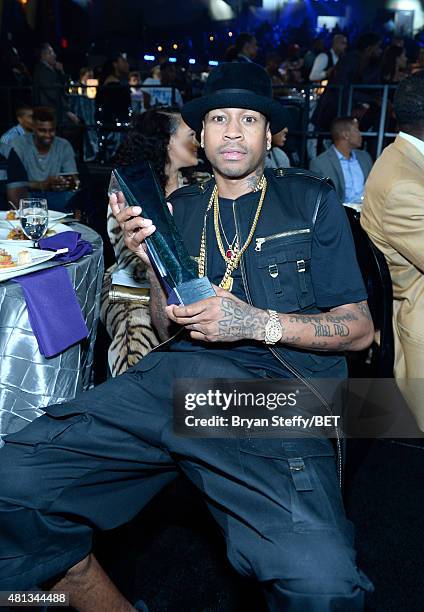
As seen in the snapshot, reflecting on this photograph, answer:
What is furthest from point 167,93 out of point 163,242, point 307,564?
point 307,564

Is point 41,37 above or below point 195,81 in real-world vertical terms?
above

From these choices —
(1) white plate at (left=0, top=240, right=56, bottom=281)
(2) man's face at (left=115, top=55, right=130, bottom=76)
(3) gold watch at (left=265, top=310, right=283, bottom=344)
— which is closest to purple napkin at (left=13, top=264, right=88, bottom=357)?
(1) white plate at (left=0, top=240, right=56, bottom=281)

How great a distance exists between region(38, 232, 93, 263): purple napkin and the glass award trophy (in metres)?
0.64

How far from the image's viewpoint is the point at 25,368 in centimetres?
198

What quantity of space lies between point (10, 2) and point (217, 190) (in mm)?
9330

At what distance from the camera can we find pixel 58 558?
1469 mm

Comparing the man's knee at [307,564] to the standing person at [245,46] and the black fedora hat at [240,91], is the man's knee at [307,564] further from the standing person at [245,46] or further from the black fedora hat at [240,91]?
the standing person at [245,46]

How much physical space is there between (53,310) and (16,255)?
0.28 metres

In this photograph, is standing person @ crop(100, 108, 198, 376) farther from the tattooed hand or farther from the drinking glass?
the tattooed hand

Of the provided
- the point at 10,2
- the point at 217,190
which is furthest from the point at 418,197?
the point at 10,2

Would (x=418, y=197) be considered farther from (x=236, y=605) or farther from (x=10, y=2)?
(x=10, y=2)

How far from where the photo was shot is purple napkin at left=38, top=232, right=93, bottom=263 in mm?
2178

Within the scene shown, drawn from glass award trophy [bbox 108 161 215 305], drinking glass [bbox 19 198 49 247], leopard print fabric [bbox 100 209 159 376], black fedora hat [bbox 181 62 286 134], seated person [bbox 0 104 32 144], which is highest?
black fedora hat [bbox 181 62 286 134]

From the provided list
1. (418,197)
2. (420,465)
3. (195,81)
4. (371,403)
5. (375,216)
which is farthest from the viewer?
(195,81)
